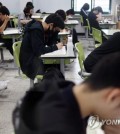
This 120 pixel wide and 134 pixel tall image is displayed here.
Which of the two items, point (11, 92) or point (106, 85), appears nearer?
point (106, 85)

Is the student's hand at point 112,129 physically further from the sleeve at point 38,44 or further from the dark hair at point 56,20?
the dark hair at point 56,20

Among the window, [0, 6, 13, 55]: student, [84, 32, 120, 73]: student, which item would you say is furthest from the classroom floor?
the window

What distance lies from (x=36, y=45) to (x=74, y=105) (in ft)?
8.00

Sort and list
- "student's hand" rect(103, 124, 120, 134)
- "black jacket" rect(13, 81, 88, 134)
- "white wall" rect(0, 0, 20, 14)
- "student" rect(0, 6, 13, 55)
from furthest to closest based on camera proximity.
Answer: "white wall" rect(0, 0, 20, 14) → "student" rect(0, 6, 13, 55) → "student's hand" rect(103, 124, 120, 134) → "black jacket" rect(13, 81, 88, 134)

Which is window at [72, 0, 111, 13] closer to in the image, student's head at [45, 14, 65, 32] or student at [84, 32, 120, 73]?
student's head at [45, 14, 65, 32]

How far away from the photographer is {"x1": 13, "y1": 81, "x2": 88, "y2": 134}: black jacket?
2.87ft

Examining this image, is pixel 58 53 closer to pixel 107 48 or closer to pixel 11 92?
pixel 107 48

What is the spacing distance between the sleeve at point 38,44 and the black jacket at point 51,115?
2310 mm

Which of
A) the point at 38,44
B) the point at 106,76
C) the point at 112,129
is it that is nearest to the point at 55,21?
the point at 38,44

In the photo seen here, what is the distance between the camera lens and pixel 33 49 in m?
3.36

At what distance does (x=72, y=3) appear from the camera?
970cm

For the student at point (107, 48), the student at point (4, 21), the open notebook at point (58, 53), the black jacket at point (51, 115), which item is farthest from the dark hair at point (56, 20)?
the black jacket at point (51, 115)

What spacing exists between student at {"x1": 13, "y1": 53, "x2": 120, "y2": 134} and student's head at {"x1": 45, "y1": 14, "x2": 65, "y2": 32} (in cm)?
Answer: 244

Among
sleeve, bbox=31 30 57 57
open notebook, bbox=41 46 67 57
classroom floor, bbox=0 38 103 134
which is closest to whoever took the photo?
classroom floor, bbox=0 38 103 134
